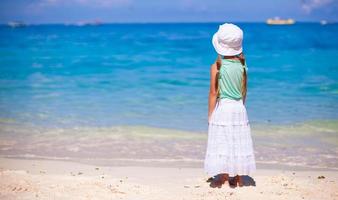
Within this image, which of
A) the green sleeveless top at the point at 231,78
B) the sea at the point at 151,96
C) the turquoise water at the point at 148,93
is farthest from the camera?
the turquoise water at the point at 148,93

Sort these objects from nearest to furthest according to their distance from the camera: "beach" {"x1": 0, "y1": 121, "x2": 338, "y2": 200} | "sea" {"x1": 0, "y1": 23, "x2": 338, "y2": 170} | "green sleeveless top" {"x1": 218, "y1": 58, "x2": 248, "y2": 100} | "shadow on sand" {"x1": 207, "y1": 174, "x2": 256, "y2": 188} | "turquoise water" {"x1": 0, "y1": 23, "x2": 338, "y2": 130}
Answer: "green sleeveless top" {"x1": 218, "y1": 58, "x2": 248, "y2": 100} < "beach" {"x1": 0, "y1": 121, "x2": 338, "y2": 200} < "shadow on sand" {"x1": 207, "y1": 174, "x2": 256, "y2": 188} < "sea" {"x1": 0, "y1": 23, "x2": 338, "y2": 170} < "turquoise water" {"x1": 0, "y1": 23, "x2": 338, "y2": 130}

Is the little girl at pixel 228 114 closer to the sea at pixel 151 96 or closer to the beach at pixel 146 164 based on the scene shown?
the beach at pixel 146 164

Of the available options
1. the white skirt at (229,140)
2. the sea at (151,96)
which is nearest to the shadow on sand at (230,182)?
the white skirt at (229,140)

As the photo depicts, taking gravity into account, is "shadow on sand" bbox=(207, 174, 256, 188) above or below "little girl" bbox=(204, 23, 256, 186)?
below

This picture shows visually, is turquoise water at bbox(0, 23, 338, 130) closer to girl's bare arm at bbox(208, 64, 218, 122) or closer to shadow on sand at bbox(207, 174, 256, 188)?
shadow on sand at bbox(207, 174, 256, 188)

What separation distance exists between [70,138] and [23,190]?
3.54 metres

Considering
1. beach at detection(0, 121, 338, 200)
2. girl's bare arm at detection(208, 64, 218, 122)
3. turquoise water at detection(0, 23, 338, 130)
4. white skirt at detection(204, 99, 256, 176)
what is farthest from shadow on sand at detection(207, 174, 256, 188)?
turquoise water at detection(0, 23, 338, 130)

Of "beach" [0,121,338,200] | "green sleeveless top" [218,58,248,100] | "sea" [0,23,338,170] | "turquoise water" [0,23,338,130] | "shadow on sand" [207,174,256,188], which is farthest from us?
"turquoise water" [0,23,338,130]

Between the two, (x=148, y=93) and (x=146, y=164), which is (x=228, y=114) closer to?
(x=146, y=164)

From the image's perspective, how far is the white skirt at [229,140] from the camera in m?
5.40

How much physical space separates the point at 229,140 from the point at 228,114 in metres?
0.27

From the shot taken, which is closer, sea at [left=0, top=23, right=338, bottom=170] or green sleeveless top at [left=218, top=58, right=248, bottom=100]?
green sleeveless top at [left=218, top=58, right=248, bottom=100]

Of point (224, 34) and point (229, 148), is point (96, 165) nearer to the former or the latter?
point (229, 148)

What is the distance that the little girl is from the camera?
539cm
